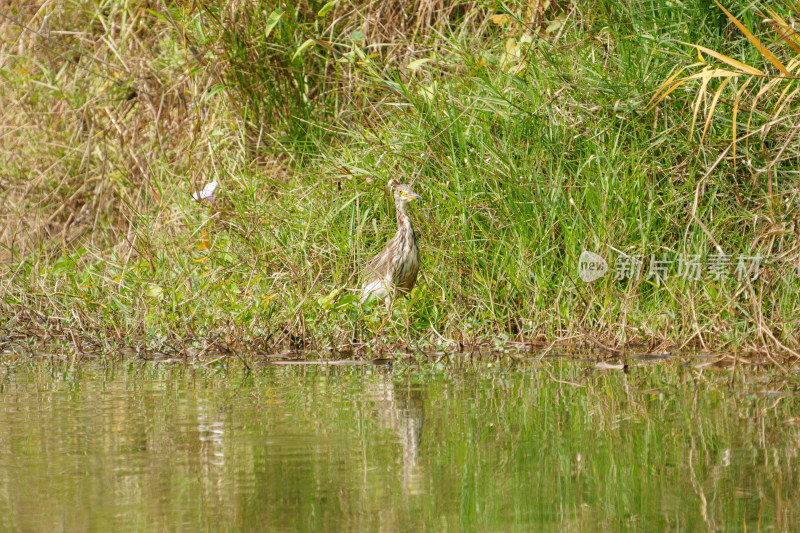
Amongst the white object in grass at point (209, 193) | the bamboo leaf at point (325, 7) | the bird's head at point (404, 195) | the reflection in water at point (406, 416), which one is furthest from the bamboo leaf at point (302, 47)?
the reflection in water at point (406, 416)

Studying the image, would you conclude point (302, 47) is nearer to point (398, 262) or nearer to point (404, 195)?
point (404, 195)

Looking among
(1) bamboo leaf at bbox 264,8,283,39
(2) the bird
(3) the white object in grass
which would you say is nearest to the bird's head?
(2) the bird

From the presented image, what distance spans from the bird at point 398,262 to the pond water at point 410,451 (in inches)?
44.0

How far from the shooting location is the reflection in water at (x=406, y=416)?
309cm

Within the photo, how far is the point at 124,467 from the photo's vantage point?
329 centimetres

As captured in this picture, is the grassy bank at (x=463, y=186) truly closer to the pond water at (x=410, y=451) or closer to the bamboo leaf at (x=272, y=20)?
the bamboo leaf at (x=272, y=20)

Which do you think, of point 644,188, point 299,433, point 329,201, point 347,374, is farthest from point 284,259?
point 299,433

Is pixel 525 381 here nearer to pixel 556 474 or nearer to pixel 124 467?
pixel 556 474

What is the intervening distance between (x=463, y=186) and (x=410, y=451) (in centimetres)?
323

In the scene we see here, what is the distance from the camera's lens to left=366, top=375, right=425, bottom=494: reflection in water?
122 inches

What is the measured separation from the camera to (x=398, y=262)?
20.3 ft

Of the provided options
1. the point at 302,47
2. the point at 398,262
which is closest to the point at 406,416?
the point at 398,262

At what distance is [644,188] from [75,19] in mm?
6253

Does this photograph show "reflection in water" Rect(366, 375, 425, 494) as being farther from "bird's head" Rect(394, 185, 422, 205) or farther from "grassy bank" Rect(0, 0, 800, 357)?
"bird's head" Rect(394, 185, 422, 205)
